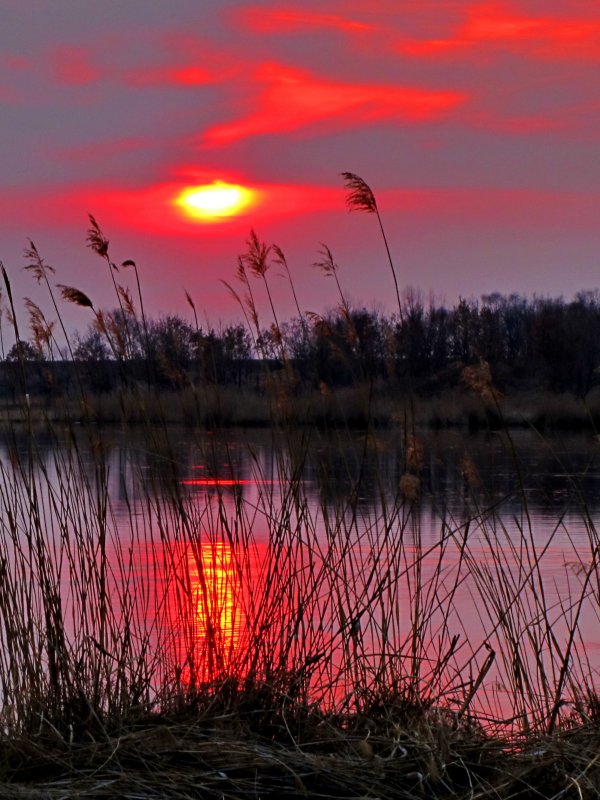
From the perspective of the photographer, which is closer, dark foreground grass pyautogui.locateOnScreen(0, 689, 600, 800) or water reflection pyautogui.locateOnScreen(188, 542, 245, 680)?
dark foreground grass pyautogui.locateOnScreen(0, 689, 600, 800)

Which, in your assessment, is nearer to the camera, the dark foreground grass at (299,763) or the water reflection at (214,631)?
the dark foreground grass at (299,763)

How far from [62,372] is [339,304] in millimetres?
1203

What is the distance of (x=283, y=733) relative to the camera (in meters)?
3.15

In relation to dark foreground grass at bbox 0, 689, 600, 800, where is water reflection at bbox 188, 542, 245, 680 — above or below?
above

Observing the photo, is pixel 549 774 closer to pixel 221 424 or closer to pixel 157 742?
pixel 157 742

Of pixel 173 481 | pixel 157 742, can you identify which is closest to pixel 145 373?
pixel 173 481

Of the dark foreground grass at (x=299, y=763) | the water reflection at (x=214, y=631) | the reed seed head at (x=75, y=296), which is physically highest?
the reed seed head at (x=75, y=296)

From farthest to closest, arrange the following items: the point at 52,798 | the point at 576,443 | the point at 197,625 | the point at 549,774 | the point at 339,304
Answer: the point at 576,443, the point at 197,625, the point at 339,304, the point at 549,774, the point at 52,798

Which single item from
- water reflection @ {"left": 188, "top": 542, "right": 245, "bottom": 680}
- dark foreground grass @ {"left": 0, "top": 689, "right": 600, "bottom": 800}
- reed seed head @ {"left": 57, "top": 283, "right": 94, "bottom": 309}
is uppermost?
reed seed head @ {"left": 57, "top": 283, "right": 94, "bottom": 309}

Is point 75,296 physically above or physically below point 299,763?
above

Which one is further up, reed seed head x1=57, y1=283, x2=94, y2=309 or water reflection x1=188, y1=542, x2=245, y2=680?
reed seed head x1=57, y1=283, x2=94, y2=309

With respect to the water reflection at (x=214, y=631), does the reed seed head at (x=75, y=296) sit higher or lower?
higher

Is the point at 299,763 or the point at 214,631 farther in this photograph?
the point at 214,631

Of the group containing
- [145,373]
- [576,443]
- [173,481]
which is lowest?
[576,443]
